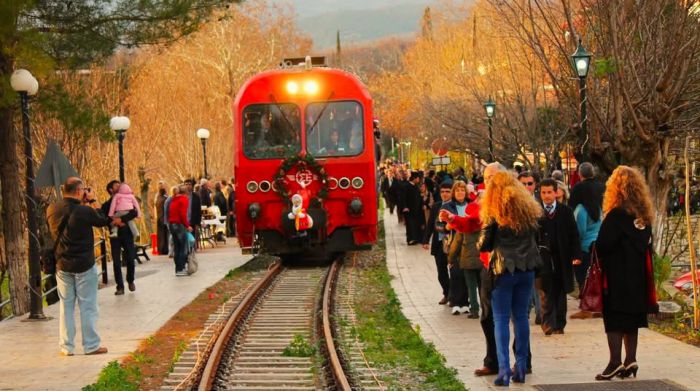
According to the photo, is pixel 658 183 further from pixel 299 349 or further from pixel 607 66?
pixel 299 349

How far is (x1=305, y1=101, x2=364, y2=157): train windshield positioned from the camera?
22.2m

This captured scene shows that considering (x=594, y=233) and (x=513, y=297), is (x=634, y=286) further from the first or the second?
(x=594, y=233)

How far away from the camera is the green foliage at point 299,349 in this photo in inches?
485

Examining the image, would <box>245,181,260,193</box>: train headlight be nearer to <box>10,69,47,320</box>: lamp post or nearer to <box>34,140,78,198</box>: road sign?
<box>10,69,47,320</box>: lamp post

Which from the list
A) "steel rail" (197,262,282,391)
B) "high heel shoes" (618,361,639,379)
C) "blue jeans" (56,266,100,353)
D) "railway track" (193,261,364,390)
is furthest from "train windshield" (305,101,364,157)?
"high heel shoes" (618,361,639,379)

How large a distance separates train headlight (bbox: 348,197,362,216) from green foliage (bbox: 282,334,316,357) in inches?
359

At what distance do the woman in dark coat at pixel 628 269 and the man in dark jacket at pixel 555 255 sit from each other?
2009mm

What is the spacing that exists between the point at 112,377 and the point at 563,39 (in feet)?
37.7


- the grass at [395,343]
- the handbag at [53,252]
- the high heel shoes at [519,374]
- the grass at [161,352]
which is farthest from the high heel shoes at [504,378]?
the handbag at [53,252]

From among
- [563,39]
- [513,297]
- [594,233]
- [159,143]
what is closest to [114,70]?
[159,143]

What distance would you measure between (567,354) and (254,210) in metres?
11.3

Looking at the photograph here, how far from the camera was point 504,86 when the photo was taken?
32.1 meters

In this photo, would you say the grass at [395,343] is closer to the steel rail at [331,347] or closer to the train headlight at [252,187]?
the steel rail at [331,347]

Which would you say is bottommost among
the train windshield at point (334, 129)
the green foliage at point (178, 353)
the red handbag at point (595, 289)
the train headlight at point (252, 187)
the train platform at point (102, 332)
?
the green foliage at point (178, 353)
